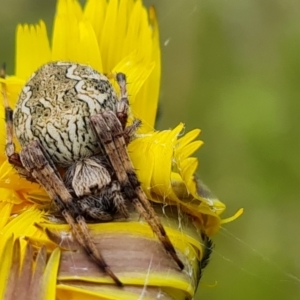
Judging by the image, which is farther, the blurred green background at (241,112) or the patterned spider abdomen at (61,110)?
the blurred green background at (241,112)

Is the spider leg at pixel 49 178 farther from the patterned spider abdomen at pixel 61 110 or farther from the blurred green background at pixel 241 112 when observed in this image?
the blurred green background at pixel 241 112

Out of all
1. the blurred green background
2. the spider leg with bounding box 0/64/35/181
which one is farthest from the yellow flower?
the blurred green background

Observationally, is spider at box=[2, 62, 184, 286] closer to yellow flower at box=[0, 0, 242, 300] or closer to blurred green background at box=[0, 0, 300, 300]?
yellow flower at box=[0, 0, 242, 300]

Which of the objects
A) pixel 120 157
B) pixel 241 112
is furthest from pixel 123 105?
pixel 241 112

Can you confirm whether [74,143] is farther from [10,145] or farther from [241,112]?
[241,112]

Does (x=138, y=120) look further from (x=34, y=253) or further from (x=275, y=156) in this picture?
(x=275, y=156)

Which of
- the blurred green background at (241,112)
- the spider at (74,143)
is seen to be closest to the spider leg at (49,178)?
the spider at (74,143)

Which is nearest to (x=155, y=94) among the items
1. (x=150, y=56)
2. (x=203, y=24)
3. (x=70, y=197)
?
(x=150, y=56)
